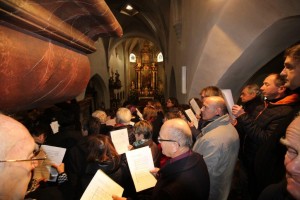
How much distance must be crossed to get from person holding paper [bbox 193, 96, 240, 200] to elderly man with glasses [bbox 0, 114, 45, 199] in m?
2.03

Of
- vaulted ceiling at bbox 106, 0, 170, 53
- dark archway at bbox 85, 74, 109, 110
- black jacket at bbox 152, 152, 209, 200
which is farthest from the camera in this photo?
dark archway at bbox 85, 74, 109, 110

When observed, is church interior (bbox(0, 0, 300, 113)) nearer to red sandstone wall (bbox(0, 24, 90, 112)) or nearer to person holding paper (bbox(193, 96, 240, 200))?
red sandstone wall (bbox(0, 24, 90, 112))

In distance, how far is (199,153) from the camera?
2.43 meters

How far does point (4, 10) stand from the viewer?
→ 1.55ft

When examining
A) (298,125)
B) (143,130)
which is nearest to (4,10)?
(298,125)

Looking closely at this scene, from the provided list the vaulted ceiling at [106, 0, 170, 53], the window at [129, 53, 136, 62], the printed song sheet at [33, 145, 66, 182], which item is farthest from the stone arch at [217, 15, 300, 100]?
the window at [129, 53, 136, 62]

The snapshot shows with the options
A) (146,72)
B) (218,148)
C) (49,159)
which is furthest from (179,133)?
(146,72)

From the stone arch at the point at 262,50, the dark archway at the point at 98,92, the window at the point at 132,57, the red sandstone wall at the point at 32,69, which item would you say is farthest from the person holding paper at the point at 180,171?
the window at the point at 132,57

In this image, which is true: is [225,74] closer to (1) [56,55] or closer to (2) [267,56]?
(2) [267,56]

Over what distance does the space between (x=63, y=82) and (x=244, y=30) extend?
3.81 m

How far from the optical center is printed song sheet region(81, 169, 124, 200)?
1677 millimetres

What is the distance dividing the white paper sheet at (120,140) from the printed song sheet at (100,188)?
43.7 inches

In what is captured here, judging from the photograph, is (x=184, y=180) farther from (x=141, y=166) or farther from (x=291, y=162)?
(x=291, y=162)

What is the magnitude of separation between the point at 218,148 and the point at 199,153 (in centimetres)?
23
